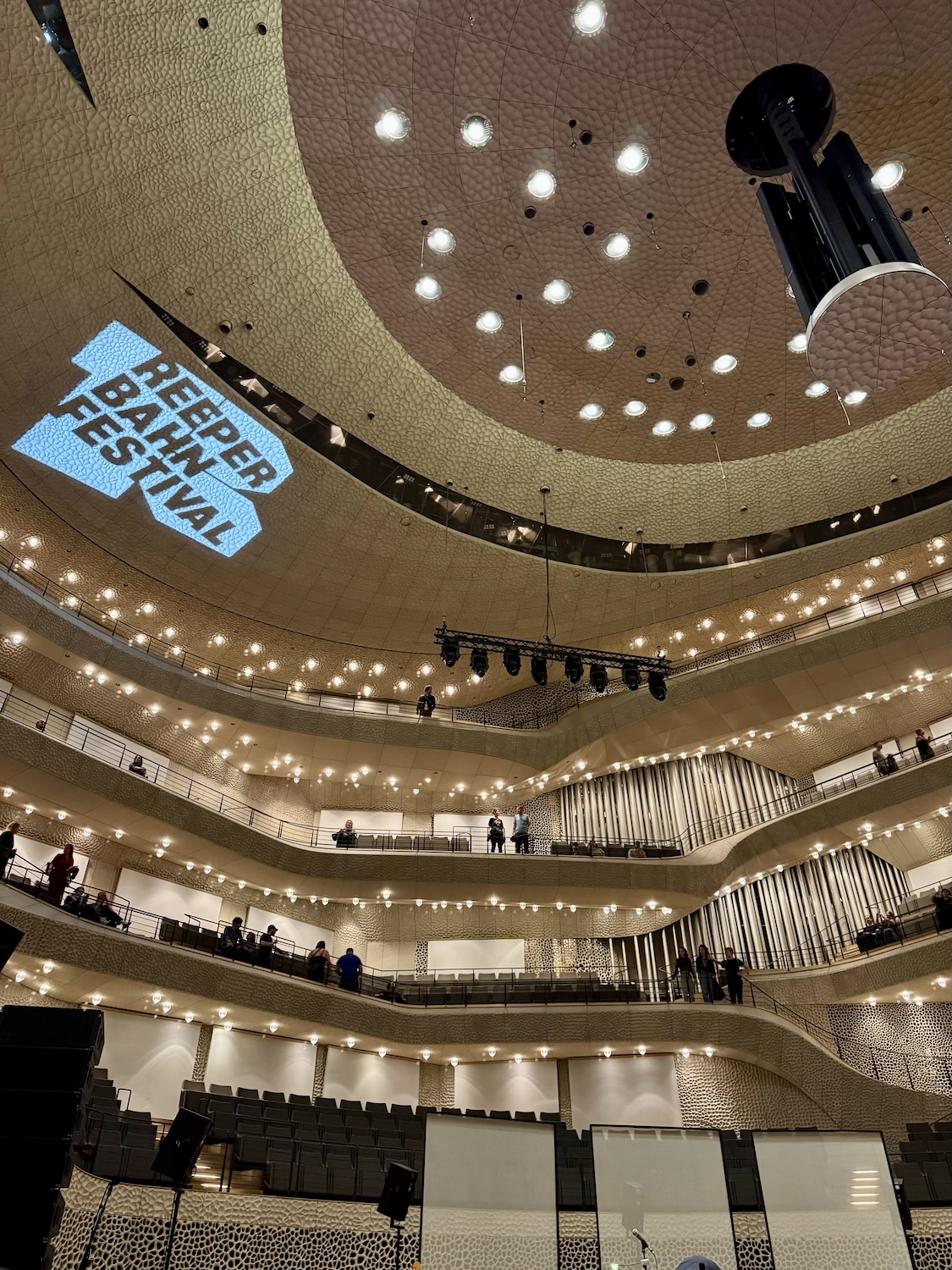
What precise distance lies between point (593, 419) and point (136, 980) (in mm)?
12179

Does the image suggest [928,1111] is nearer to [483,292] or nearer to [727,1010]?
[727,1010]

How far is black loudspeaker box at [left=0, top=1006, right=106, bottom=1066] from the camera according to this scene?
17.2 feet

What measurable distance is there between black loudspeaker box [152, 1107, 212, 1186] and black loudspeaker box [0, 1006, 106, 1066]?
1.64 metres

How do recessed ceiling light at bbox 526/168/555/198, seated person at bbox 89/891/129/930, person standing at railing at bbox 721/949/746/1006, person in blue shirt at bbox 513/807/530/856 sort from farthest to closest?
person in blue shirt at bbox 513/807/530/856
person standing at railing at bbox 721/949/746/1006
seated person at bbox 89/891/129/930
recessed ceiling light at bbox 526/168/555/198

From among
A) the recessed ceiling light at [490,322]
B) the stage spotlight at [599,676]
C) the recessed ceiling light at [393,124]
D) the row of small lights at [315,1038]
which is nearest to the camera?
the recessed ceiling light at [393,124]

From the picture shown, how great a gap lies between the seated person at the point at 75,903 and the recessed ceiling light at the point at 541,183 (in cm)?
1251

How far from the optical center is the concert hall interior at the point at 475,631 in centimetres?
748

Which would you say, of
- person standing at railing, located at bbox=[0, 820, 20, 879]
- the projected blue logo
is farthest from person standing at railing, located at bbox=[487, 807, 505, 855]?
person standing at railing, located at bbox=[0, 820, 20, 879]

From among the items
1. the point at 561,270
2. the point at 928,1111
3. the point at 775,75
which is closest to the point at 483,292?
the point at 561,270

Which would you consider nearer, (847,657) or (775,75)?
(775,75)

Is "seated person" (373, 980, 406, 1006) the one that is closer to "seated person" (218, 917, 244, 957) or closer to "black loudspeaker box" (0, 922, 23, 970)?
"seated person" (218, 917, 244, 957)

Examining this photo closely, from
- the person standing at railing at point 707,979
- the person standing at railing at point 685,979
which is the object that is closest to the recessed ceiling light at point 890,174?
the person standing at railing at point 707,979

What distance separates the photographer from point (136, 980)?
1328 centimetres

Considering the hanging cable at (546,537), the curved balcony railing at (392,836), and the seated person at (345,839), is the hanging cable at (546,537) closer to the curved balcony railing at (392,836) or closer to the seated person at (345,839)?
the curved balcony railing at (392,836)
